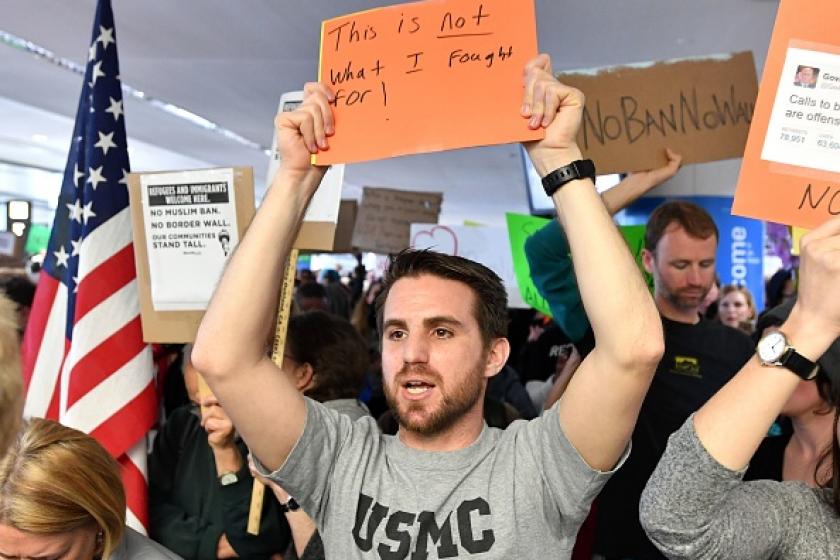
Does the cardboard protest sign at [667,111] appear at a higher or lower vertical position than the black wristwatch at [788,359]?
higher

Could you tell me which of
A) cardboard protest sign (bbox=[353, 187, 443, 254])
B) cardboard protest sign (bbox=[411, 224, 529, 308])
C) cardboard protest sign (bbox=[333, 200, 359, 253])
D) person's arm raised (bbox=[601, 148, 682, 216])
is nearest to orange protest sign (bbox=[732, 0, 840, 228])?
person's arm raised (bbox=[601, 148, 682, 216])

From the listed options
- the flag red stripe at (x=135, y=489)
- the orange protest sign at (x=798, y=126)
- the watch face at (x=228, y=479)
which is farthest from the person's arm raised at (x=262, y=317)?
the flag red stripe at (x=135, y=489)

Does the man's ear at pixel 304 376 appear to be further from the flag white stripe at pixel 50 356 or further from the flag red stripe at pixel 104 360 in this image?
the flag white stripe at pixel 50 356

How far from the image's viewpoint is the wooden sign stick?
7.79ft

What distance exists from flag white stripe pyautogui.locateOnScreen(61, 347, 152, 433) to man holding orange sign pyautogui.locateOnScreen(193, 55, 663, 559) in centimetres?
130

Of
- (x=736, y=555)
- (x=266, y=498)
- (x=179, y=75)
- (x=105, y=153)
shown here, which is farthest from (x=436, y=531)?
(x=179, y=75)

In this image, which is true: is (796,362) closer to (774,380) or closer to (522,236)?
(774,380)

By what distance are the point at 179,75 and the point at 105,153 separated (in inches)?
264

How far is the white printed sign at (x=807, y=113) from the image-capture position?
145cm

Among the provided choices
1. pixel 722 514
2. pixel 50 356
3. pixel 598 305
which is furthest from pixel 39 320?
pixel 722 514

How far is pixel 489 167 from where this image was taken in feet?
51.0

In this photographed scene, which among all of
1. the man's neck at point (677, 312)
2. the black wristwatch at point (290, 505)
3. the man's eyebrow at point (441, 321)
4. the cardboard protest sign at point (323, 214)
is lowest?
the black wristwatch at point (290, 505)

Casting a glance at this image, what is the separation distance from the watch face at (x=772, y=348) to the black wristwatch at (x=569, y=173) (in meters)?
0.40

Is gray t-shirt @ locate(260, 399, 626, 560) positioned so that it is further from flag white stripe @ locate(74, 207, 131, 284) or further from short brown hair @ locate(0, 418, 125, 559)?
flag white stripe @ locate(74, 207, 131, 284)
